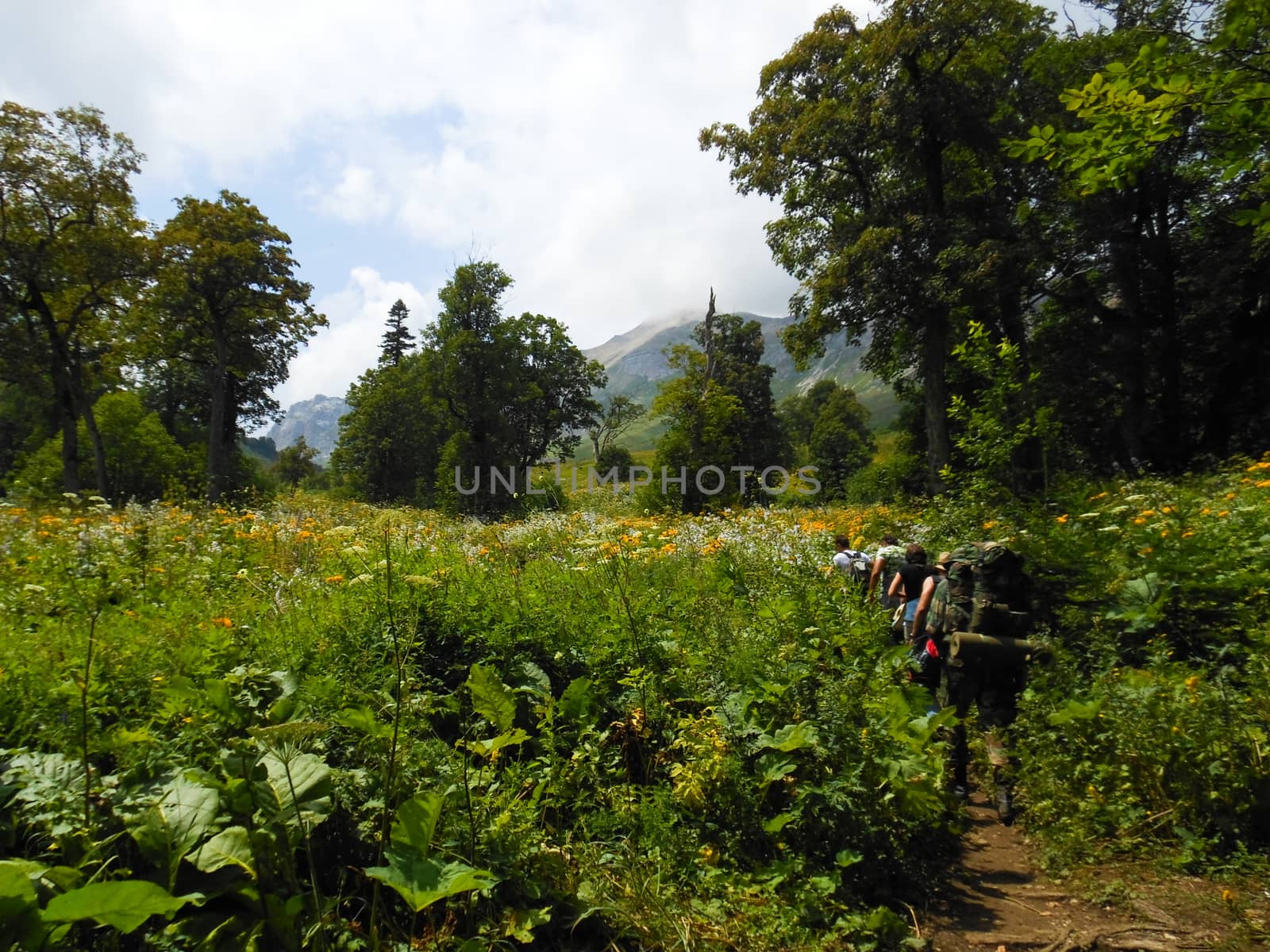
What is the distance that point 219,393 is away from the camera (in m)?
24.4

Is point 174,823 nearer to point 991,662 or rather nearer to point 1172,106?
point 991,662

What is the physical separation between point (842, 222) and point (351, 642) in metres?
19.6

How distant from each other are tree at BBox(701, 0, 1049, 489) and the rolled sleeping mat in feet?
43.9

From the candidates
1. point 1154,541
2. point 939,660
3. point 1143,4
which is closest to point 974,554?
point 939,660

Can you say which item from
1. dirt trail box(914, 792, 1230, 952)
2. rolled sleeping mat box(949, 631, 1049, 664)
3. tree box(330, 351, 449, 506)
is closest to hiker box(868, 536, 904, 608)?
rolled sleeping mat box(949, 631, 1049, 664)

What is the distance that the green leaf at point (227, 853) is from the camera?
2053mm

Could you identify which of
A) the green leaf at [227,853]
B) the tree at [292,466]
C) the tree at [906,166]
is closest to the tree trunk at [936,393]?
the tree at [906,166]

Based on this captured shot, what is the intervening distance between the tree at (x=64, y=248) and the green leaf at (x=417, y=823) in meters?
20.8

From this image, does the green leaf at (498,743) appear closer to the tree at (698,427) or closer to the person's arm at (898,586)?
the person's arm at (898,586)

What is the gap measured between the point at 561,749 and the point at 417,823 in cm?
175

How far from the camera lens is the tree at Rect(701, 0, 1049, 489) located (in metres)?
16.9

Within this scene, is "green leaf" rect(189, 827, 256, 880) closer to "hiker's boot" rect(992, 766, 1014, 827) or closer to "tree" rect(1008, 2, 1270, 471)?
"hiker's boot" rect(992, 766, 1014, 827)

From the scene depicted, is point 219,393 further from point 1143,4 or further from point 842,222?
point 1143,4

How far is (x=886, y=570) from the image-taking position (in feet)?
25.7
